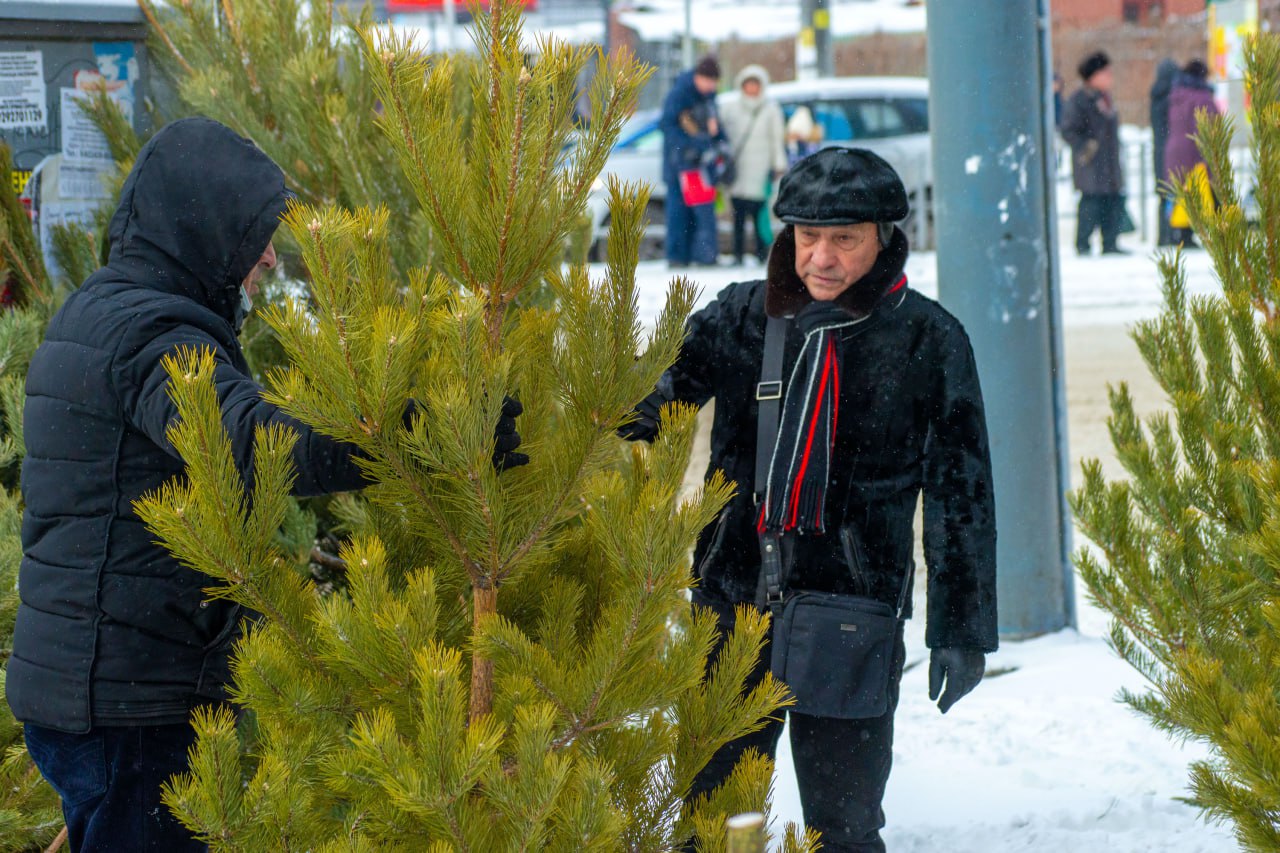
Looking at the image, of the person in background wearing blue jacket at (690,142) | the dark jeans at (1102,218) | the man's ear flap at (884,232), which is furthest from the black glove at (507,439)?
the dark jeans at (1102,218)

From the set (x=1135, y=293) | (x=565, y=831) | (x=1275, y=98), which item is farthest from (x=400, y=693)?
(x=1135, y=293)

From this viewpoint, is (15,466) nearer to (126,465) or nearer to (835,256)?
(126,465)

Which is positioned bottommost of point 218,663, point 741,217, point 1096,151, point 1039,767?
point 1039,767

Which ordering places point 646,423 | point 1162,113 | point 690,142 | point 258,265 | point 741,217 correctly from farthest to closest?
point 1162,113 < point 741,217 < point 690,142 < point 646,423 < point 258,265

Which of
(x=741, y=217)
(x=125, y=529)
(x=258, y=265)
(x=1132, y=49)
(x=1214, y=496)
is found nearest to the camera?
(x=125, y=529)

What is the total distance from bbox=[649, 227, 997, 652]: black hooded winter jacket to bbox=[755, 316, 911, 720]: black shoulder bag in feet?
0.17

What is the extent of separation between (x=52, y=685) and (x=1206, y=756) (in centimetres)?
297

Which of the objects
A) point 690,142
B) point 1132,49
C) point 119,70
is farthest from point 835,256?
point 1132,49

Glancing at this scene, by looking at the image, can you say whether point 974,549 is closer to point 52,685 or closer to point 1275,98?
point 1275,98

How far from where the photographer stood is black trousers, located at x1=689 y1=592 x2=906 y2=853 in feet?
8.56

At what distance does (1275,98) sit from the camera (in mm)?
2635

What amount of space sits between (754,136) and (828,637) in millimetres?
10720

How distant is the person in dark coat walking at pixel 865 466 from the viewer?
2592mm

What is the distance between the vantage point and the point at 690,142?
12.4 m
